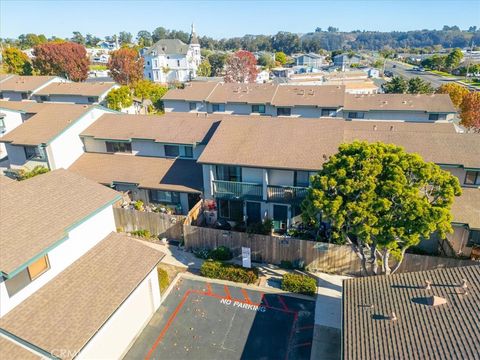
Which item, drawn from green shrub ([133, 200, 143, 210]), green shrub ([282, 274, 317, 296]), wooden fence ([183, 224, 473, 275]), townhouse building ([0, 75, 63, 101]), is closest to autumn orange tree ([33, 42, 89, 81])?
townhouse building ([0, 75, 63, 101])

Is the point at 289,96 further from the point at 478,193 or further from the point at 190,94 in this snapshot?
the point at 478,193

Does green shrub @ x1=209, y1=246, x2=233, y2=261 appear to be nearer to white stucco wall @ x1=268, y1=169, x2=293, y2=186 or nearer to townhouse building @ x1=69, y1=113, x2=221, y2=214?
townhouse building @ x1=69, y1=113, x2=221, y2=214

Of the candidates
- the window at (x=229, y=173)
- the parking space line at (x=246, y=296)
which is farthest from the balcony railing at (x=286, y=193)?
the parking space line at (x=246, y=296)

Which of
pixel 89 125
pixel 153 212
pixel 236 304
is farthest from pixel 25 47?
pixel 236 304

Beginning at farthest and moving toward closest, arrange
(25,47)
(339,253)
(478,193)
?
(25,47)
(478,193)
(339,253)

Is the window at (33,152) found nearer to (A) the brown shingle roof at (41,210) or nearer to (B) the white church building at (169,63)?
(A) the brown shingle roof at (41,210)

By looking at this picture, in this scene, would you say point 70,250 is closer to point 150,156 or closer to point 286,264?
point 286,264

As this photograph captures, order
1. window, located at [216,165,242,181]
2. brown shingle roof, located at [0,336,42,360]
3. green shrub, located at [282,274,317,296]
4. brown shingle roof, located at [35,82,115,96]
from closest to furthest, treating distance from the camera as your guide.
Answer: brown shingle roof, located at [0,336,42,360] → green shrub, located at [282,274,317,296] → window, located at [216,165,242,181] → brown shingle roof, located at [35,82,115,96]
